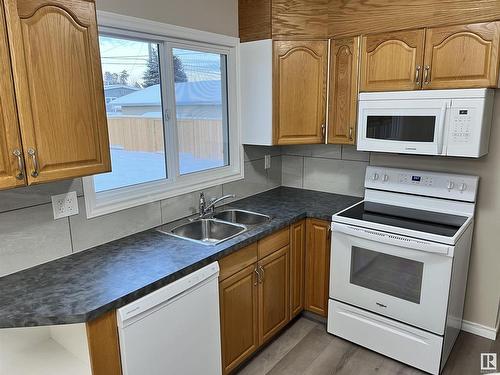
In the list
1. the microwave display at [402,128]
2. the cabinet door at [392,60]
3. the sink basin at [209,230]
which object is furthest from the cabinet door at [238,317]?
the cabinet door at [392,60]

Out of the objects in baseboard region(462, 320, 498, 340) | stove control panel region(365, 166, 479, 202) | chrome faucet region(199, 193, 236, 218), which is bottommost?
baseboard region(462, 320, 498, 340)

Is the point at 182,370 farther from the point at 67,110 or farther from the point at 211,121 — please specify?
the point at 211,121

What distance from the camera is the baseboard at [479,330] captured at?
252 cm

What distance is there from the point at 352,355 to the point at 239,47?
2.30 metres

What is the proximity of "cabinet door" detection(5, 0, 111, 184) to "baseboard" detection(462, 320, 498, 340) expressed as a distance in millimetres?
2668

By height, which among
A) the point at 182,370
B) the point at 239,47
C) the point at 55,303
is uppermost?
the point at 239,47

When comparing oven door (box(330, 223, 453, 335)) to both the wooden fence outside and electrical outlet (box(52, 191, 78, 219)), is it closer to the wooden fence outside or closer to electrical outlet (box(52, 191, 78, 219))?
the wooden fence outside

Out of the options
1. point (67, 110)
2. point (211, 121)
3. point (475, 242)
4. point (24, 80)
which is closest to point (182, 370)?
point (67, 110)

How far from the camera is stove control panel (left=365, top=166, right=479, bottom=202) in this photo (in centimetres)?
233

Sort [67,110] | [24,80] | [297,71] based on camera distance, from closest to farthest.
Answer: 1. [24,80]
2. [67,110]
3. [297,71]

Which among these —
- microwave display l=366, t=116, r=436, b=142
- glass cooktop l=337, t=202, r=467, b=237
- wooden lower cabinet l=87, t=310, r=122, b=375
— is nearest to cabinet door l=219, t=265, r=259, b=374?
wooden lower cabinet l=87, t=310, r=122, b=375

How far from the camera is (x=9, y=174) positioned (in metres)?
1.31

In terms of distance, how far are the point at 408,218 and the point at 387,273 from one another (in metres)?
0.39

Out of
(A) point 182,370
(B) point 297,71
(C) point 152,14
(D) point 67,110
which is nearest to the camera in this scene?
(D) point 67,110
